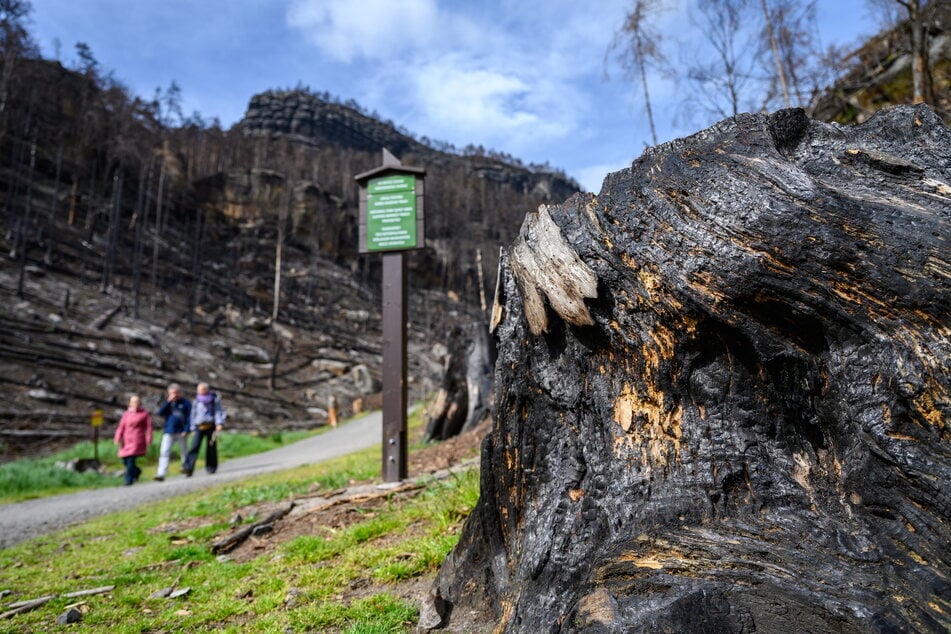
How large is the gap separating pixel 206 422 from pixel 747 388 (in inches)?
462

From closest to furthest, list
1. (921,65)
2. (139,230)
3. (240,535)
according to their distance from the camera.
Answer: (240,535) < (921,65) < (139,230)

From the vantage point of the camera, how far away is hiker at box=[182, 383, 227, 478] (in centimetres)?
1168

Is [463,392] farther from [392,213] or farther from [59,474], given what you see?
[59,474]

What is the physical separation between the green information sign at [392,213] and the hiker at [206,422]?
6.35 m

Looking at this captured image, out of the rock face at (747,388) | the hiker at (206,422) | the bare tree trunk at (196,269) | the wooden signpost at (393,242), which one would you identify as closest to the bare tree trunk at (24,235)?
the bare tree trunk at (196,269)

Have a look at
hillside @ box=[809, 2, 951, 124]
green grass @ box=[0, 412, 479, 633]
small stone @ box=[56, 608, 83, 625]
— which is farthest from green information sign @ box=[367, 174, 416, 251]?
hillside @ box=[809, 2, 951, 124]

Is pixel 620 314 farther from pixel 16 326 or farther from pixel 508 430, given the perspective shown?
pixel 16 326

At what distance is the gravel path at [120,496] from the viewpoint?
25.0 ft

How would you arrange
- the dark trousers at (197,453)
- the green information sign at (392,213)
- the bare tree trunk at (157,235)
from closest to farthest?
the green information sign at (392,213) < the dark trousers at (197,453) < the bare tree trunk at (157,235)

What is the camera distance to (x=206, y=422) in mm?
11766

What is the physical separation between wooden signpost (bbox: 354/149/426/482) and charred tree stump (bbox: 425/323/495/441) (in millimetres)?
4568

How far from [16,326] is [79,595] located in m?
23.8

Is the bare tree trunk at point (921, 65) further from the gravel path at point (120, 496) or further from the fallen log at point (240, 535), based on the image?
the gravel path at point (120, 496)

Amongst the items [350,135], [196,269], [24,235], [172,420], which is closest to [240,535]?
[172,420]
